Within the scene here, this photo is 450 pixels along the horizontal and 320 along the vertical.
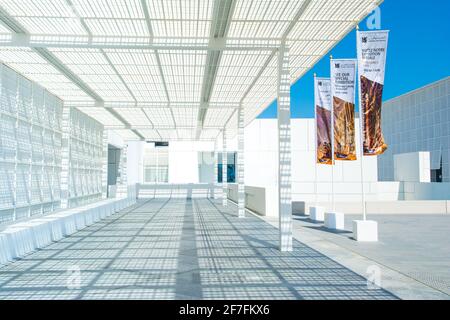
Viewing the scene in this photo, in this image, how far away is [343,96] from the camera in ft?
48.5

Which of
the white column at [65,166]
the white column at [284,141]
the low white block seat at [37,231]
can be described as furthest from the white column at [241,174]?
the white column at [284,141]

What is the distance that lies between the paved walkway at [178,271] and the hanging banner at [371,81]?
170 inches

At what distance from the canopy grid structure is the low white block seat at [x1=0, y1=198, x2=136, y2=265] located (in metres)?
5.53

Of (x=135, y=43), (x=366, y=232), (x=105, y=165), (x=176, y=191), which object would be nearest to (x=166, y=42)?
(x=135, y=43)

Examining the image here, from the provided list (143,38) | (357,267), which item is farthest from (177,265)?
(143,38)

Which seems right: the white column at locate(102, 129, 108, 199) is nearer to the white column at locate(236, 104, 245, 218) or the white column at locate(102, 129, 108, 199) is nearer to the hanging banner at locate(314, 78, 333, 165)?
the white column at locate(236, 104, 245, 218)

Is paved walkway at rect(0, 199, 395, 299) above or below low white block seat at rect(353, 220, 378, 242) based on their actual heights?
below

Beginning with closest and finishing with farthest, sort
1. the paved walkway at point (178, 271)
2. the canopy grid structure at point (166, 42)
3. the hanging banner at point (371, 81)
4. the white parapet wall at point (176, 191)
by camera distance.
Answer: the paved walkway at point (178, 271), the canopy grid structure at point (166, 42), the hanging banner at point (371, 81), the white parapet wall at point (176, 191)

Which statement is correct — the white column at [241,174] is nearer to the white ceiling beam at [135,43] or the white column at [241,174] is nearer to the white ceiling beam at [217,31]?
the white ceiling beam at [217,31]

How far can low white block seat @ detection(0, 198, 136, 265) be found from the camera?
10.0m

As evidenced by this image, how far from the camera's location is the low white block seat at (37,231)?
10.0 meters

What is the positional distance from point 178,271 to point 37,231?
5.69m

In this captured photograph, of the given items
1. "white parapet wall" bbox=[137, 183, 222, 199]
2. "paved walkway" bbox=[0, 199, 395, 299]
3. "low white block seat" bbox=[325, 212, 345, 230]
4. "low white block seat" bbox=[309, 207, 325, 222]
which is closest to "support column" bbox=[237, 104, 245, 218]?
"low white block seat" bbox=[309, 207, 325, 222]
